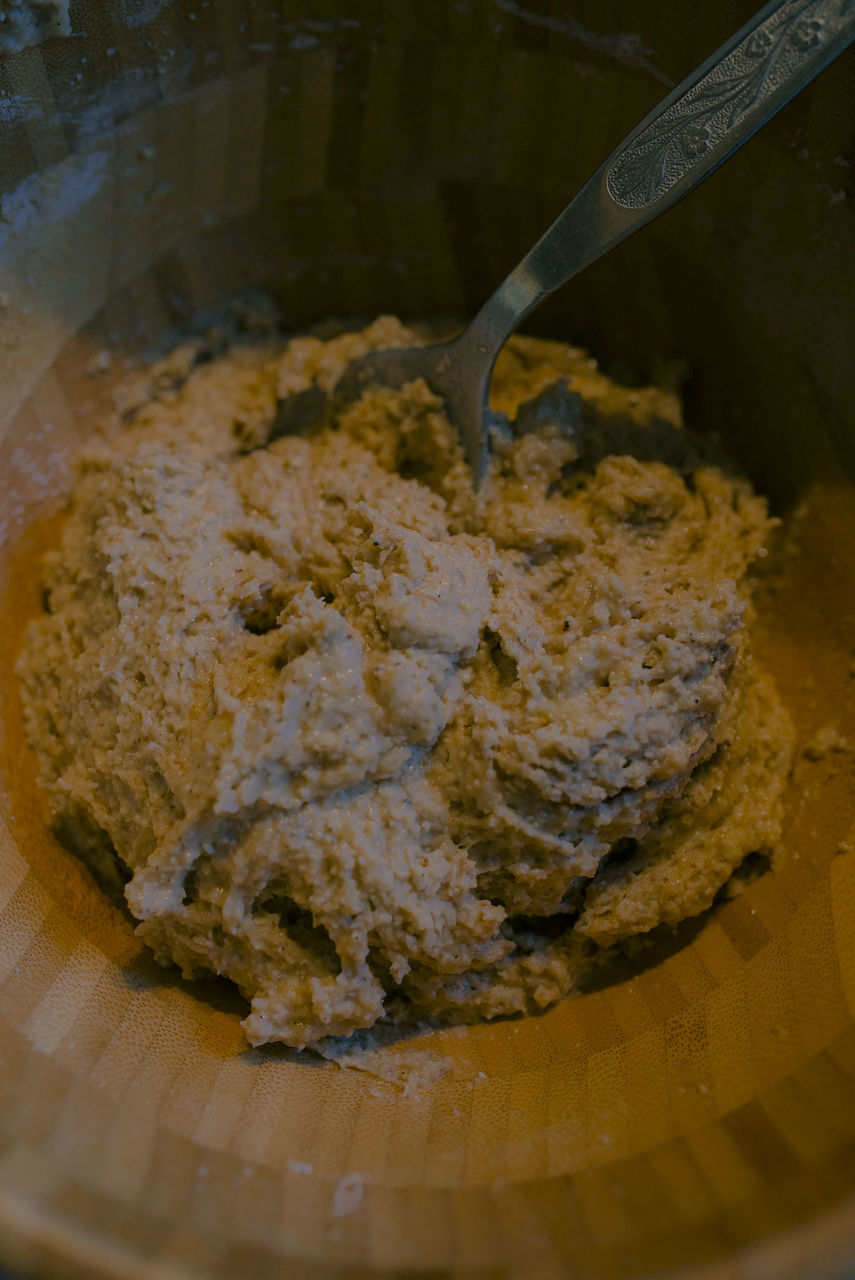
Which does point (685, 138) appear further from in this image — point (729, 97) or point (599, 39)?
point (599, 39)

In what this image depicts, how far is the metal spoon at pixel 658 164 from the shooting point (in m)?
1.46

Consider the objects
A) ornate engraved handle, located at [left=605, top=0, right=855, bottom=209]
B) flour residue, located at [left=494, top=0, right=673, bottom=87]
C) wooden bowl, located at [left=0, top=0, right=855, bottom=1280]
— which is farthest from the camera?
flour residue, located at [left=494, top=0, right=673, bottom=87]

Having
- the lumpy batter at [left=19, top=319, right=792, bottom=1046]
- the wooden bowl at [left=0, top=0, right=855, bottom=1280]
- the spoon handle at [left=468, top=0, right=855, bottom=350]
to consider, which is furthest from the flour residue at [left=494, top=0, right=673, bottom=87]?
the lumpy batter at [left=19, top=319, right=792, bottom=1046]

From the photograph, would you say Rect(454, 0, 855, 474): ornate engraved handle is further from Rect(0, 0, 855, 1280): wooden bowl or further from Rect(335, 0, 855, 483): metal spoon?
Rect(0, 0, 855, 1280): wooden bowl

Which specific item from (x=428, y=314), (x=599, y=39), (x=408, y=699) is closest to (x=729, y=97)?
(x=599, y=39)

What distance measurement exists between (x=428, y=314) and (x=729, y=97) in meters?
0.96

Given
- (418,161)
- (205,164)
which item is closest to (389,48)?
(418,161)

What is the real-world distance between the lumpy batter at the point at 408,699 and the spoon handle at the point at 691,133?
1.00 feet

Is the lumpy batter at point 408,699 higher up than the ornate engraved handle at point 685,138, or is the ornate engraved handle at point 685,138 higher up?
the ornate engraved handle at point 685,138

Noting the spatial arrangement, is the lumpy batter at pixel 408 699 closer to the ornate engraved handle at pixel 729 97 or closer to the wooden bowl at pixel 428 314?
the wooden bowl at pixel 428 314

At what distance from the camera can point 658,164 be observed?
1600 mm

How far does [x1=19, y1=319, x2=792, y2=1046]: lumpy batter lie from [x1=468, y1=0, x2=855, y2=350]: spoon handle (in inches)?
12.0

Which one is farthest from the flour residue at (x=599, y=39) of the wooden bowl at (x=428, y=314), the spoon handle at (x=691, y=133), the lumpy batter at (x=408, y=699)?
the lumpy batter at (x=408, y=699)

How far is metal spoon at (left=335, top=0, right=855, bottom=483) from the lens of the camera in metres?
1.46
